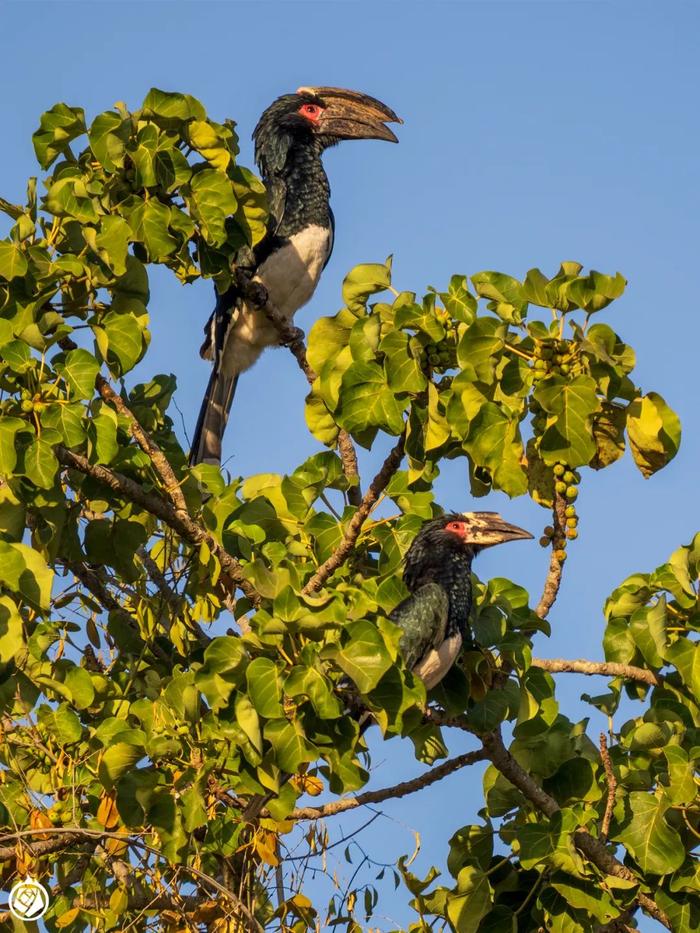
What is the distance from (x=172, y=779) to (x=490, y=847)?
84 cm

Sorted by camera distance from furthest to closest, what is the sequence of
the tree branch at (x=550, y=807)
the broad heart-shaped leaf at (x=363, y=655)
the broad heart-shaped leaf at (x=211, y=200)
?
the broad heart-shaped leaf at (x=211, y=200) < the tree branch at (x=550, y=807) < the broad heart-shaped leaf at (x=363, y=655)

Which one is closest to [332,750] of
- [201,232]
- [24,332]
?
[24,332]

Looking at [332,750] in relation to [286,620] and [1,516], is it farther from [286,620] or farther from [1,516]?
[1,516]

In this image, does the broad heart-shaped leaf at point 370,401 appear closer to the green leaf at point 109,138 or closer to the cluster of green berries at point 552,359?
the cluster of green berries at point 552,359

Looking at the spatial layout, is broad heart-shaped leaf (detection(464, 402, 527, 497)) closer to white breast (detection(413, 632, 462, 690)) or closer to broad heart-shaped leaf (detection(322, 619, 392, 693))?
broad heart-shaped leaf (detection(322, 619, 392, 693))

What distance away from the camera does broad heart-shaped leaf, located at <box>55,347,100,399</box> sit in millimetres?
3281

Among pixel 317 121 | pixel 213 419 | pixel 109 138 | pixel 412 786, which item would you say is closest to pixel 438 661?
pixel 412 786

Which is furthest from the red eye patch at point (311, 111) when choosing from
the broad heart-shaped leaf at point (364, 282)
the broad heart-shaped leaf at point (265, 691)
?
the broad heart-shaped leaf at point (265, 691)

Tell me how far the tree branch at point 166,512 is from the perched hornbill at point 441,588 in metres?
0.44

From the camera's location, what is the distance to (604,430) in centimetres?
308

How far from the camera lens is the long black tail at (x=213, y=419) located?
5.03 meters

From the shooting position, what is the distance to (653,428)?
2.96 meters

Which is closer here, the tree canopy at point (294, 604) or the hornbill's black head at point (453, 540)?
the tree canopy at point (294, 604)

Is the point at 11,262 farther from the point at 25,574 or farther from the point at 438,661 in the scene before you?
the point at 438,661
